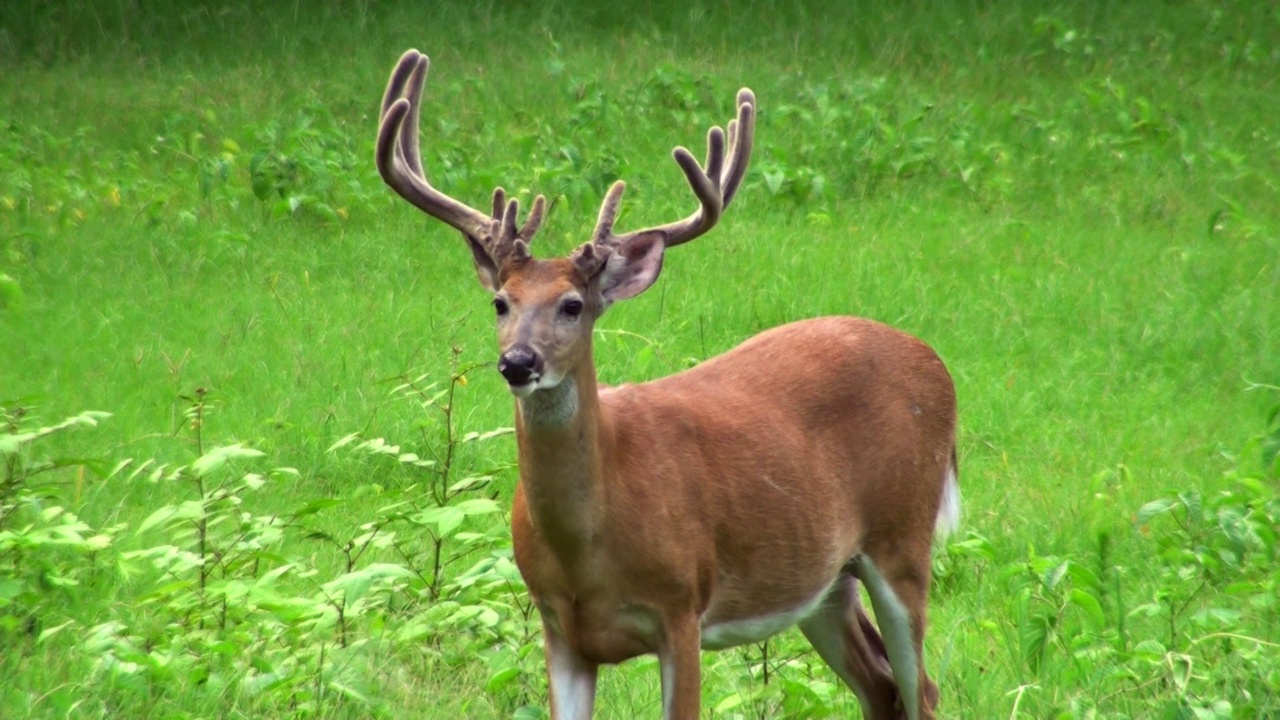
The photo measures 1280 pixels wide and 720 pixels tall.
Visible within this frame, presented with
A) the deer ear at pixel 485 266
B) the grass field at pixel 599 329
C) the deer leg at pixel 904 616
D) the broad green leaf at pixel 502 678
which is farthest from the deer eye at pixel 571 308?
the deer leg at pixel 904 616

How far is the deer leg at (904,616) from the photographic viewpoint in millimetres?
5004

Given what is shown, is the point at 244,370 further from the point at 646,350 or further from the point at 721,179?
the point at 721,179

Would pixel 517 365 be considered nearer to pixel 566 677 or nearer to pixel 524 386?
pixel 524 386

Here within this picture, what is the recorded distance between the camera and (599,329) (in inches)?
304

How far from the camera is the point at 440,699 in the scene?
16.7 ft

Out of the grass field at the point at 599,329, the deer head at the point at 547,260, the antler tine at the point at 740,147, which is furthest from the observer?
the grass field at the point at 599,329

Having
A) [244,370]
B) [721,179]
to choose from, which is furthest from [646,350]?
[721,179]

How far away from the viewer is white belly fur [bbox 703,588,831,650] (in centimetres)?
462

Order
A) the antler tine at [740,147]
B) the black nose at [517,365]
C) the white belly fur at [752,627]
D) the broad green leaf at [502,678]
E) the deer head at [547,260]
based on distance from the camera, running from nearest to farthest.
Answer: the black nose at [517,365] < the deer head at [547,260] < the white belly fur at [752,627] < the antler tine at [740,147] < the broad green leaf at [502,678]

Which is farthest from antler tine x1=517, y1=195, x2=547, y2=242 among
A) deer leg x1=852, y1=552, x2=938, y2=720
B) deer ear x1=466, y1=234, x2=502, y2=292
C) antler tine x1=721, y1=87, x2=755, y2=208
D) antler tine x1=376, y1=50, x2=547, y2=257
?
deer leg x1=852, y1=552, x2=938, y2=720

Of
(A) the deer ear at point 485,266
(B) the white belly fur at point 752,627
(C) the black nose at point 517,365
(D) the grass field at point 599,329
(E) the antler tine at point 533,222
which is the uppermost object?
(E) the antler tine at point 533,222

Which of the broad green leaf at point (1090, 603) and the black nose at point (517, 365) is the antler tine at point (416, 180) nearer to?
the black nose at point (517, 365)

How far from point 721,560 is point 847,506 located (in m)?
0.52

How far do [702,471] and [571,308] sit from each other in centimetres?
62
